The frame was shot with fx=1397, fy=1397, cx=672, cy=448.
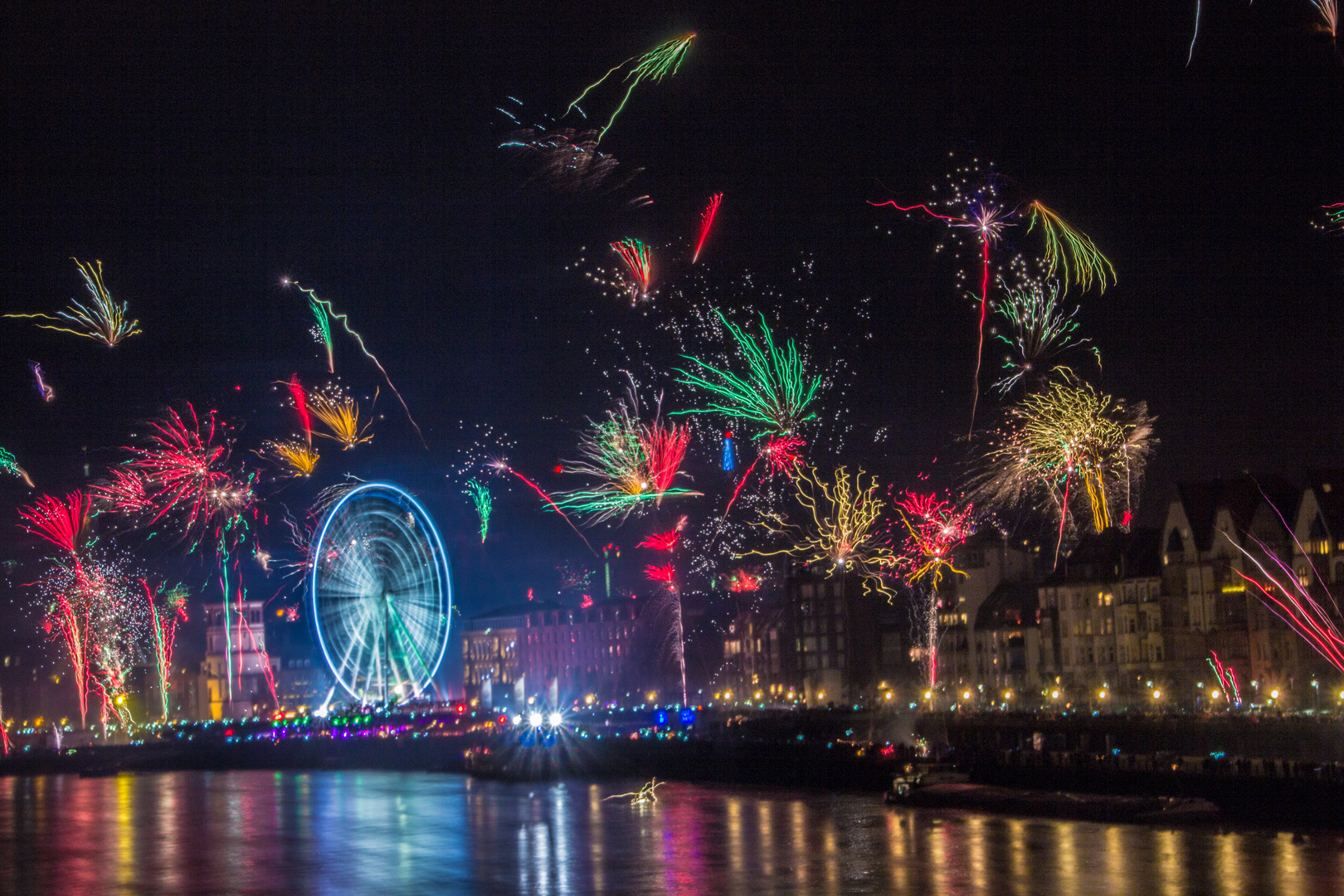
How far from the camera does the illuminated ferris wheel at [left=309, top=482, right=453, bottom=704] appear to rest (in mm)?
74375

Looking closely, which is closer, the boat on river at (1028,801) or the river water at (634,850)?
the river water at (634,850)

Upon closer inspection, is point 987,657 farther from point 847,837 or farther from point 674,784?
point 847,837

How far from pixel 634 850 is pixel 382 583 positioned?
120 feet

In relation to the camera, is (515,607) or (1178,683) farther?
(515,607)

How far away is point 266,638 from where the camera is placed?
16400cm

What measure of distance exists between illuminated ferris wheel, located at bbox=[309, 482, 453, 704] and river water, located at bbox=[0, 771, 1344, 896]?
1268cm

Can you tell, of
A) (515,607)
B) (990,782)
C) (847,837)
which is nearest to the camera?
(847,837)

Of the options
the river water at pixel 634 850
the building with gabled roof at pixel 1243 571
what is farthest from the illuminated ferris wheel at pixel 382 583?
the building with gabled roof at pixel 1243 571

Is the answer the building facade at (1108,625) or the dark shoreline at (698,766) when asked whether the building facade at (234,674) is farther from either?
the building facade at (1108,625)

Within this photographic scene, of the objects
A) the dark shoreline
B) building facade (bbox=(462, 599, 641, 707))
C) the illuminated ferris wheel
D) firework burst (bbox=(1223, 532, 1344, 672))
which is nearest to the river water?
the dark shoreline

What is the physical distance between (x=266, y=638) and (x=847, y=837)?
132 m

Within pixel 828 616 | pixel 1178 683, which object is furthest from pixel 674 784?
pixel 828 616

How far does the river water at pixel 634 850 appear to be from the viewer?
1362 inches

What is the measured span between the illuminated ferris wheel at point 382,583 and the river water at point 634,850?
12680 millimetres
